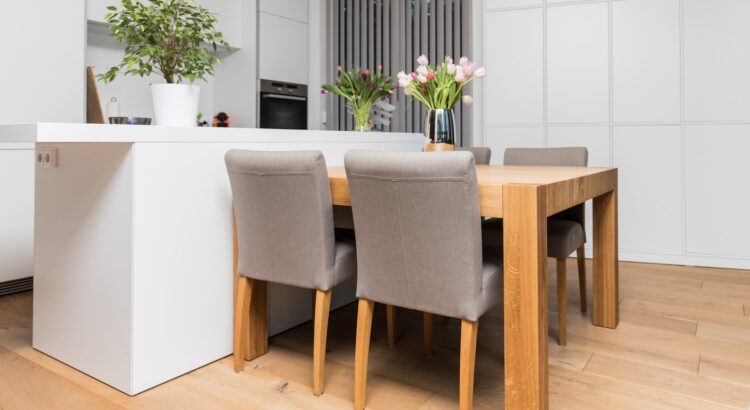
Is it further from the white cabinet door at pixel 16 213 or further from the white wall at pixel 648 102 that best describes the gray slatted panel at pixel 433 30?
the white cabinet door at pixel 16 213

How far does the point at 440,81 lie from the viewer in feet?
7.91

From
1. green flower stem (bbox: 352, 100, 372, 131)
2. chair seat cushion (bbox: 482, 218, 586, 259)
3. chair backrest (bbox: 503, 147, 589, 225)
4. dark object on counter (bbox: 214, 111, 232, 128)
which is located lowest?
chair seat cushion (bbox: 482, 218, 586, 259)

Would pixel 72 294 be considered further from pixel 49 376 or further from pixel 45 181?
pixel 45 181

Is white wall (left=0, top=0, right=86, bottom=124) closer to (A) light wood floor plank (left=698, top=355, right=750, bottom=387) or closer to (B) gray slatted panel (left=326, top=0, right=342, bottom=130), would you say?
(B) gray slatted panel (left=326, top=0, right=342, bottom=130)

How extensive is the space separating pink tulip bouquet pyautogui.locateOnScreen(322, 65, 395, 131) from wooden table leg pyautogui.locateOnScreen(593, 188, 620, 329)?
1.24m

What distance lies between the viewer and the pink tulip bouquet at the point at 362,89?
2.86m

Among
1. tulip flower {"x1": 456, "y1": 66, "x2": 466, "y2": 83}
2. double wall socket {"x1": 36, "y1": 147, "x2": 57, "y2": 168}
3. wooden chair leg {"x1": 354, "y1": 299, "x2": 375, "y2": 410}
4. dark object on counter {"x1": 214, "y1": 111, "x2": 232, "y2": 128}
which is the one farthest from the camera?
dark object on counter {"x1": 214, "y1": 111, "x2": 232, "y2": 128}

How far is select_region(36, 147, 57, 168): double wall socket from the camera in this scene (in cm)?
209

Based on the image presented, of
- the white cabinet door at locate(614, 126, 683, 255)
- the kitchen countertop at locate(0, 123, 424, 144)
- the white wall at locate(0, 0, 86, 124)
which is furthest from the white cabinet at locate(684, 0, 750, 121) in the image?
the white wall at locate(0, 0, 86, 124)

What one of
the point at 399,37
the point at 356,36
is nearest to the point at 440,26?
the point at 399,37

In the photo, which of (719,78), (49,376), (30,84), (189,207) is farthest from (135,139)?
(719,78)

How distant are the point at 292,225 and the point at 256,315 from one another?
523 millimetres

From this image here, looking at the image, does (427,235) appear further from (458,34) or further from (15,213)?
(458,34)

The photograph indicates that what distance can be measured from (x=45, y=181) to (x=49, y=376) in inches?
29.3
